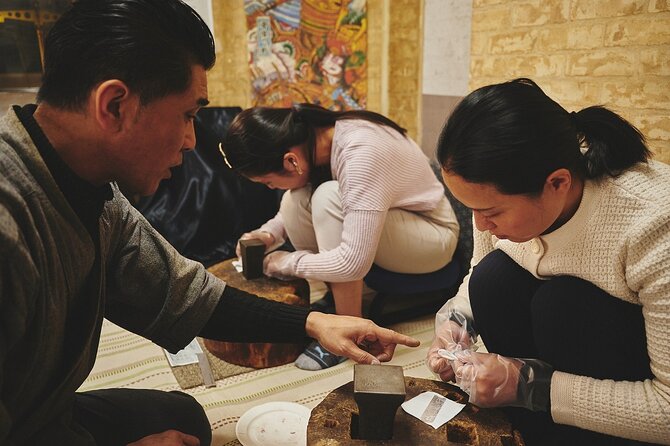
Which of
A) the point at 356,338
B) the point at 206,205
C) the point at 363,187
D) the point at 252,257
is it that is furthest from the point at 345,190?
the point at 206,205

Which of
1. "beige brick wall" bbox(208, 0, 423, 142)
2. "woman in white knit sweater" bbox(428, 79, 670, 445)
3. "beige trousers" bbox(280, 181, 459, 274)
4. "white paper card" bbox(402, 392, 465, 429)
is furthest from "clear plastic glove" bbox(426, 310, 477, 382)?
"beige brick wall" bbox(208, 0, 423, 142)

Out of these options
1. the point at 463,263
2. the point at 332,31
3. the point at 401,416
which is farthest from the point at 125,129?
the point at 332,31

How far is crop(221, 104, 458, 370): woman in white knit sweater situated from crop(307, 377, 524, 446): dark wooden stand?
861 millimetres

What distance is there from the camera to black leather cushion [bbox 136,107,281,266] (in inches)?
116

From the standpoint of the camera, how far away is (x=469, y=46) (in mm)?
2730

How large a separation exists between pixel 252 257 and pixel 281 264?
126 mm

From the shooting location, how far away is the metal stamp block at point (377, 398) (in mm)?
986

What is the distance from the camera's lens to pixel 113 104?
3.04 feet

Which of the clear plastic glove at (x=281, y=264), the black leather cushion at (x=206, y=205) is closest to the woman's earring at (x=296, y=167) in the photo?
the clear plastic glove at (x=281, y=264)

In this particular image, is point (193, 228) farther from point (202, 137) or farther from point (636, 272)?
point (636, 272)

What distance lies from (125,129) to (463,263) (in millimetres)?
1790

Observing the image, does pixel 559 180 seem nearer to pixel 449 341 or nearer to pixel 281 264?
pixel 449 341

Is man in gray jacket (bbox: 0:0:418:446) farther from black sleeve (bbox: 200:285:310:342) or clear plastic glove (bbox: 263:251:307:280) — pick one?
clear plastic glove (bbox: 263:251:307:280)

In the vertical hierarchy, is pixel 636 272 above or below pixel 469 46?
below
